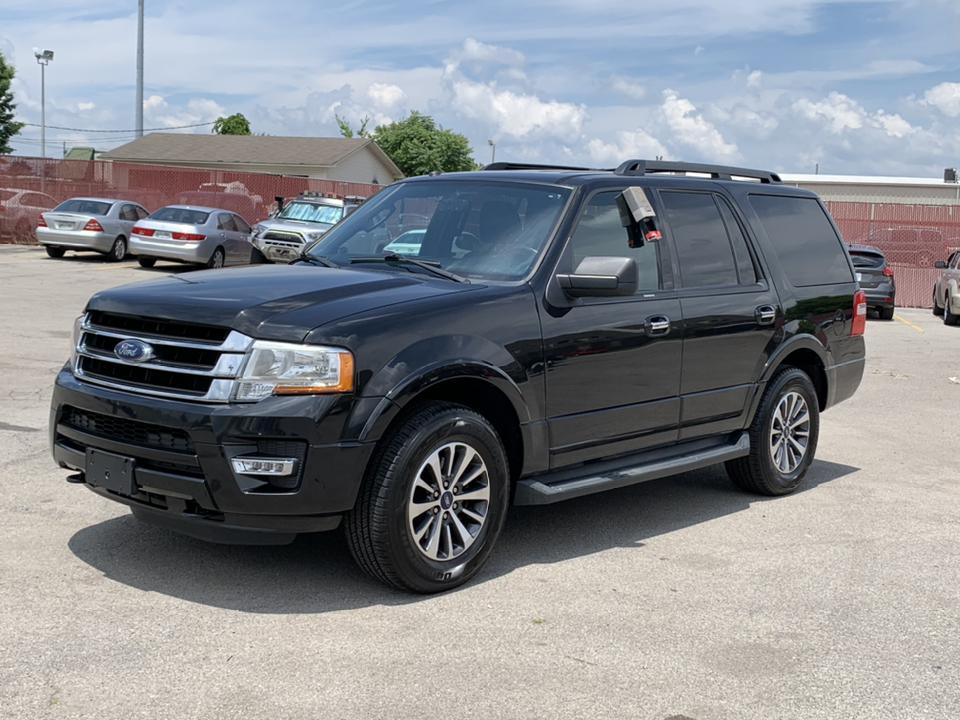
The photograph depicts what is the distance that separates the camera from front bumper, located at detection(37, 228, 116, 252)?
26.7 m

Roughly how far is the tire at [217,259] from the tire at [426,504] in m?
21.1

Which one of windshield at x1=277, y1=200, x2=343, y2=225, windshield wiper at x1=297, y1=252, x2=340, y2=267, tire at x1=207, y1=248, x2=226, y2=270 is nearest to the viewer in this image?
windshield wiper at x1=297, y1=252, x2=340, y2=267

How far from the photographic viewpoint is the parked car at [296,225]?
23781mm

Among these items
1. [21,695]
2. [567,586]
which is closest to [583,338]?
[567,586]

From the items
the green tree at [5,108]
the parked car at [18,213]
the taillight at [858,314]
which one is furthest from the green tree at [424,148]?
the taillight at [858,314]

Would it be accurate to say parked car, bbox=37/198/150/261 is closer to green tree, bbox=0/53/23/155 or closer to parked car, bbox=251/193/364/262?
parked car, bbox=251/193/364/262

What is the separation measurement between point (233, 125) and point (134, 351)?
320ft

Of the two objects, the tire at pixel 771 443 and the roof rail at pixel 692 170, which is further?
the tire at pixel 771 443

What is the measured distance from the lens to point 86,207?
2752 centimetres

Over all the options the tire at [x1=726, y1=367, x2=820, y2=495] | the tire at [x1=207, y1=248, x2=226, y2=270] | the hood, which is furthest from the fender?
the tire at [x1=207, y1=248, x2=226, y2=270]

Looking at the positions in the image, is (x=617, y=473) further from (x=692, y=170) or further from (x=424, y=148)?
(x=424, y=148)

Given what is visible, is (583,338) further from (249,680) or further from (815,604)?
(249,680)

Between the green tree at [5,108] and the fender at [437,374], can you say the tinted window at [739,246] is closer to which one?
the fender at [437,374]

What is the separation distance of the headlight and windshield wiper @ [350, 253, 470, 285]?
1121mm
